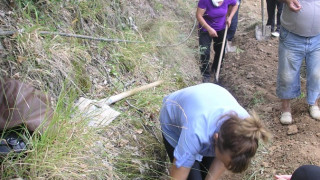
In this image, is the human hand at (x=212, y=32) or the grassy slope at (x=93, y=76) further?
the human hand at (x=212, y=32)

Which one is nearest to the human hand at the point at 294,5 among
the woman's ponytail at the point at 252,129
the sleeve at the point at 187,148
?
the woman's ponytail at the point at 252,129

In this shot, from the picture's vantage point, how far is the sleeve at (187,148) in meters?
2.24

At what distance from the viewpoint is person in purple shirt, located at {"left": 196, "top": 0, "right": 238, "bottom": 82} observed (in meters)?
4.84

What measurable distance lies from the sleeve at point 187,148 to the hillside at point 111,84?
55 centimetres

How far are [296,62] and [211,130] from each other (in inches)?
80.2

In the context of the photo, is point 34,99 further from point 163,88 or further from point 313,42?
point 313,42

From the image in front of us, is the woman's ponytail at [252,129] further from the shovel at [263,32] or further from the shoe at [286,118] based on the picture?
the shovel at [263,32]

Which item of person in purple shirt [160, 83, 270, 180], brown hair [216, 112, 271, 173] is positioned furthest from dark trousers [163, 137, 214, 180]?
brown hair [216, 112, 271, 173]

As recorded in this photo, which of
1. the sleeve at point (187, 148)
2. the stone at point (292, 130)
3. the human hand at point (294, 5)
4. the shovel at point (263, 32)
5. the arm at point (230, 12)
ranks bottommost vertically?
the shovel at point (263, 32)

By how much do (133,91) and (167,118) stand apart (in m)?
1.04

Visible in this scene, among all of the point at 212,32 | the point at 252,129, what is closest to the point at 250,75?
the point at 212,32

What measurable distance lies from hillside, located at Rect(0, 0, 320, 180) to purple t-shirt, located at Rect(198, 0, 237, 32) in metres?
0.75

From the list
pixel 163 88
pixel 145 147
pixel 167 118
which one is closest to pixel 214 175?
pixel 167 118

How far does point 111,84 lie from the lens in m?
3.85
